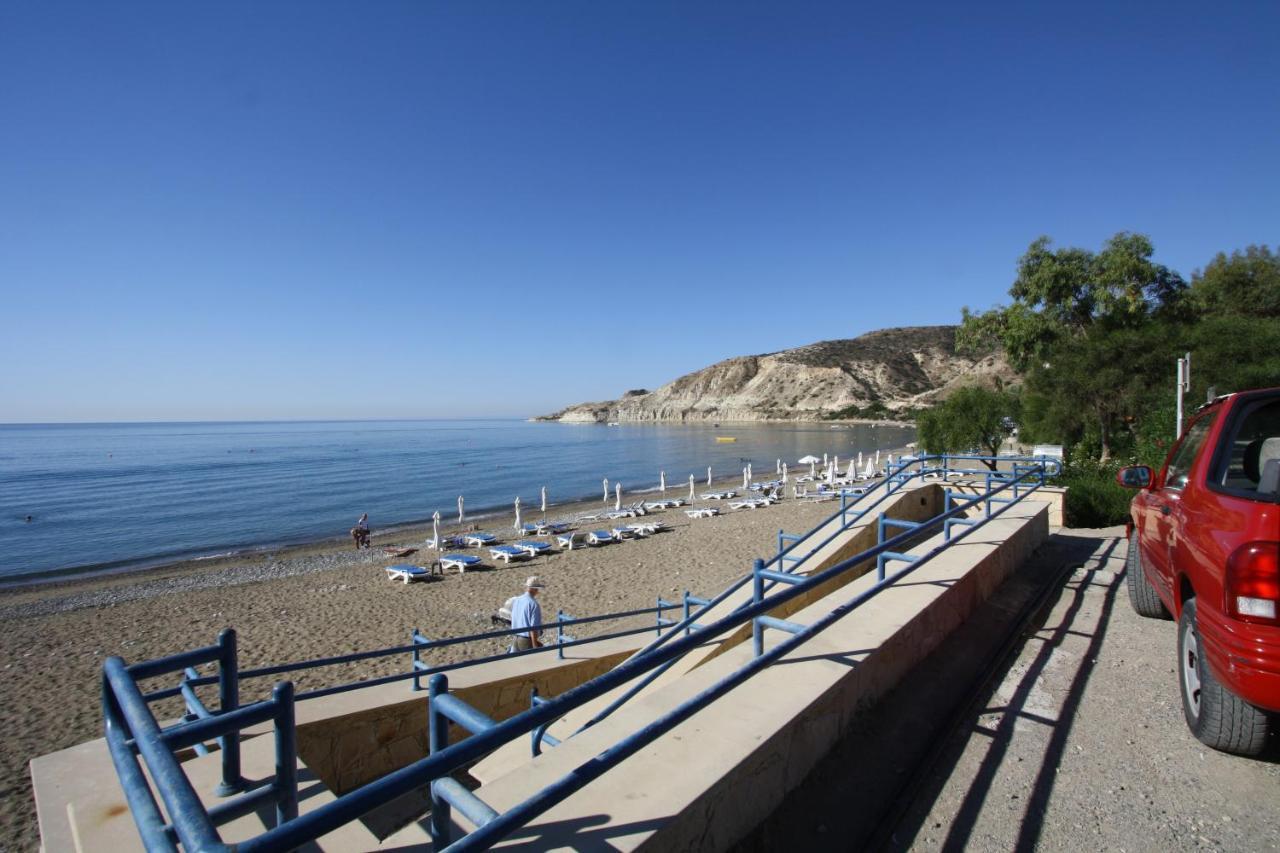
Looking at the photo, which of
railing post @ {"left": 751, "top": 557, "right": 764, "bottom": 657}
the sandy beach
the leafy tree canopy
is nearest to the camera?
railing post @ {"left": 751, "top": 557, "right": 764, "bottom": 657}

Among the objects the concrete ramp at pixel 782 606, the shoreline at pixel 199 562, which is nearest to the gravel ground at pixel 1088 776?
the concrete ramp at pixel 782 606

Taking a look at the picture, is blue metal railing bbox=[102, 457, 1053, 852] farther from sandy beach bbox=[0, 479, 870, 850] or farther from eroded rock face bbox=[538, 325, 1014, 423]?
eroded rock face bbox=[538, 325, 1014, 423]

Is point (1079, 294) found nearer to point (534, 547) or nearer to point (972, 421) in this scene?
point (972, 421)

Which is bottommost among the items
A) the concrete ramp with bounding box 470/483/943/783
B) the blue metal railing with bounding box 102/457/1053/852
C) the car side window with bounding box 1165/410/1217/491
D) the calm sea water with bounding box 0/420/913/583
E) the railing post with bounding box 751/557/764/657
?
the calm sea water with bounding box 0/420/913/583

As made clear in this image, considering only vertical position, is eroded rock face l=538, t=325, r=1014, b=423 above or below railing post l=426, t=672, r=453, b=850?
above

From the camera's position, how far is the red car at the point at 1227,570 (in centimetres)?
262

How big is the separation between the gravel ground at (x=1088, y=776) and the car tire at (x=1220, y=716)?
0.41 feet

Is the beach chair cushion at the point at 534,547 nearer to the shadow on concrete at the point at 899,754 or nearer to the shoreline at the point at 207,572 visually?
the shoreline at the point at 207,572

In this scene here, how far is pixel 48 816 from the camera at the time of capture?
285cm

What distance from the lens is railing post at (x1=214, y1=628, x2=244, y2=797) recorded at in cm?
276

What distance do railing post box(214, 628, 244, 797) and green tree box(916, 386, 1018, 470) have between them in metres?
35.2

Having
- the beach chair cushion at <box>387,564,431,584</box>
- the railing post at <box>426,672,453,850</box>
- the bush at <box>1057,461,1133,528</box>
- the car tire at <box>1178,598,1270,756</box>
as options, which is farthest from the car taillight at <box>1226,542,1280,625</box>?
the beach chair cushion at <box>387,564,431,584</box>

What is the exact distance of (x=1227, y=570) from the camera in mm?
2742

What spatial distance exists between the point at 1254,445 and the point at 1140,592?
2299 millimetres
